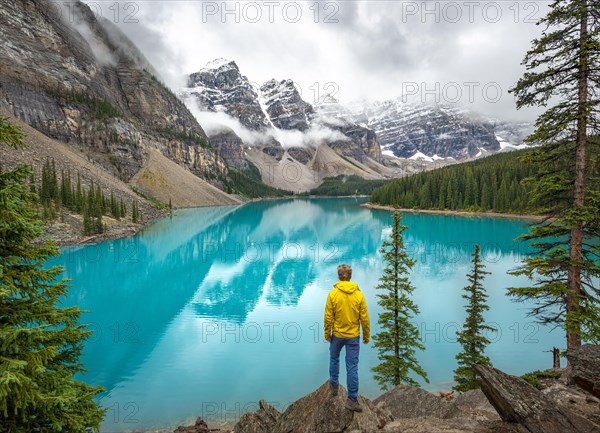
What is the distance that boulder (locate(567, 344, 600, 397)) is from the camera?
753cm

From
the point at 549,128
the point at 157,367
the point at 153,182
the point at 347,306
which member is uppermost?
the point at 153,182

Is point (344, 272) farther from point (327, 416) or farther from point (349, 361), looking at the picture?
point (327, 416)

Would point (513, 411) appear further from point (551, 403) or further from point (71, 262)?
point (71, 262)

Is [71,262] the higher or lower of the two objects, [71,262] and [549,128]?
the lower

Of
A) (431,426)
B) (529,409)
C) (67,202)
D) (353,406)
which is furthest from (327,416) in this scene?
(67,202)

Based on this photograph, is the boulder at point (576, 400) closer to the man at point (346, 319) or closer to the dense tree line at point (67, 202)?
the man at point (346, 319)

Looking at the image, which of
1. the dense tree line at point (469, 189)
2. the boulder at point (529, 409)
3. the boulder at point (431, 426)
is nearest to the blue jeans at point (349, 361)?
the boulder at point (431, 426)

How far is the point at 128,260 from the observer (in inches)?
1991

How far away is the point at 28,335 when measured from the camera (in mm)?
6109

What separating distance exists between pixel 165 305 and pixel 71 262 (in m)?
24.3

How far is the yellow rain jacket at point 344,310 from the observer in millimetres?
7742

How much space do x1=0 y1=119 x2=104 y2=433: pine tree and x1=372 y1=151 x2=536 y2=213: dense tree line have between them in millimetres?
112348

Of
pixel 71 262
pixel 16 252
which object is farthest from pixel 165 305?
pixel 16 252

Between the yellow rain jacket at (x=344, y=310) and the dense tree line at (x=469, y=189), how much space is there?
107932mm
